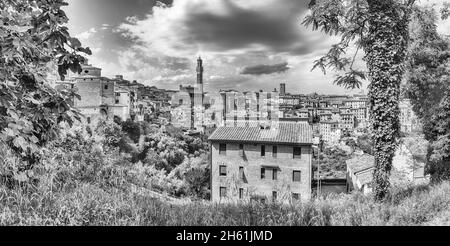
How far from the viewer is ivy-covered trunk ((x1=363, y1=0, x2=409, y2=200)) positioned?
634 centimetres

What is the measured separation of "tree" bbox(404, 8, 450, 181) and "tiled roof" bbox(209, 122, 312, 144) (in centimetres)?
1265

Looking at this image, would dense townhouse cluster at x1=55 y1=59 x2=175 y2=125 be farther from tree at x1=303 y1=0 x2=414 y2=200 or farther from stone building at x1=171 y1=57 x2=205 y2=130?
tree at x1=303 y1=0 x2=414 y2=200

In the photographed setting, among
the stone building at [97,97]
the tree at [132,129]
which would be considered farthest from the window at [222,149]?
the stone building at [97,97]

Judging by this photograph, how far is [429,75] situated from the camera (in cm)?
1111

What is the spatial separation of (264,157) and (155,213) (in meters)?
22.0

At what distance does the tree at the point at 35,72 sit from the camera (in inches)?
110

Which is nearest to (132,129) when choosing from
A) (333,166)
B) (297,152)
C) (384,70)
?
(297,152)

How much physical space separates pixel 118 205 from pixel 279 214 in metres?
1.84

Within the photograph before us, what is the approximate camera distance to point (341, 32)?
25.1ft

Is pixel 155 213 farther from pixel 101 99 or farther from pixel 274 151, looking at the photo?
pixel 101 99

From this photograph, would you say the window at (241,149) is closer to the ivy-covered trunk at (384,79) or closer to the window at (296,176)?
the window at (296,176)

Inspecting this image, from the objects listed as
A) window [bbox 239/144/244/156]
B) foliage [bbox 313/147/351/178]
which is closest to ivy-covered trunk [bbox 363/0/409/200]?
window [bbox 239/144/244/156]
